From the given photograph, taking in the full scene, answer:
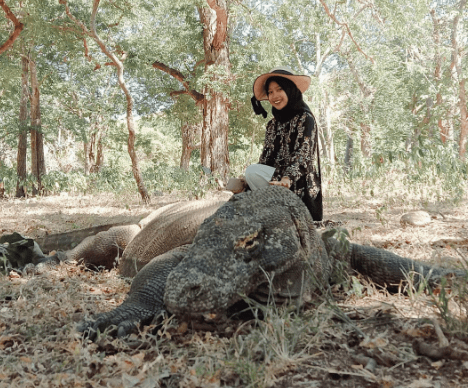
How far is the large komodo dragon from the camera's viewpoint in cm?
180

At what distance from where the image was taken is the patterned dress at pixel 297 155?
3.55 meters

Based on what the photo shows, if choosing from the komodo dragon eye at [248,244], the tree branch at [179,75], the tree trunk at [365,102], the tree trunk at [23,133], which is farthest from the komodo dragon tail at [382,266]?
the tree trunk at [365,102]

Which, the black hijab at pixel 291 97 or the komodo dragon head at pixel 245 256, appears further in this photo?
the black hijab at pixel 291 97

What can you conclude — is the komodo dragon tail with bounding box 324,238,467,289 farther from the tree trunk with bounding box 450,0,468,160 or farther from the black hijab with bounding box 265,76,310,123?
the tree trunk with bounding box 450,0,468,160

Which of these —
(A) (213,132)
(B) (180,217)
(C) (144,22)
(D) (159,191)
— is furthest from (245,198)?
(C) (144,22)

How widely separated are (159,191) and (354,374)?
1071 cm

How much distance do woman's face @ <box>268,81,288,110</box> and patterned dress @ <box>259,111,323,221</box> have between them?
156mm

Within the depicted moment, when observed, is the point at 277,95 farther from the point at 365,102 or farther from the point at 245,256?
the point at 365,102

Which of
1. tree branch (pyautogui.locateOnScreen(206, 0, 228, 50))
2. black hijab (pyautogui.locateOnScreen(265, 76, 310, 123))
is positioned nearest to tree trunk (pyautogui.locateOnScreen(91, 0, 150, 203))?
tree branch (pyautogui.locateOnScreen(206, 0, 228, 50))

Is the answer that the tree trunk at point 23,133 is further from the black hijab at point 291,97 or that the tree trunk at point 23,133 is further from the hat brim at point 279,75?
the black hijab at point 291,97

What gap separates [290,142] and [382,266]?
144 cm

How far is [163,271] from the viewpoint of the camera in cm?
235

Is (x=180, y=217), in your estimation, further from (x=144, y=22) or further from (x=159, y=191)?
(x=144, y=22)

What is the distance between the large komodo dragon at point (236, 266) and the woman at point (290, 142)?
110 cm
